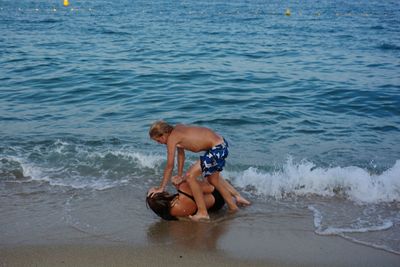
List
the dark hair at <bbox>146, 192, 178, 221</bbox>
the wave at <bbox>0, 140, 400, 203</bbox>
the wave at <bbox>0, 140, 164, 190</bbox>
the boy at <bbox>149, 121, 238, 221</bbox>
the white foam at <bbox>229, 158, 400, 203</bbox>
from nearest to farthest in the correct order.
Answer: the dark hair at <bbox>146, 192, 178, 221</bbox>, the boy at <bbox>149, 121, 238, 221</bbox>, the white foam at <bbox>229, 158, 400, 203</bbox>, the wave at <bbox>0, 140, 400, 203</bbox>, the wave at <bbox>0, 140, 164, 190</bbox>

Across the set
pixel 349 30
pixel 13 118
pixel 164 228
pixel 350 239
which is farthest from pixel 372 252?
pixel 349 30

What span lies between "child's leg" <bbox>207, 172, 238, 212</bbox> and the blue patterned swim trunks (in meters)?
0.08

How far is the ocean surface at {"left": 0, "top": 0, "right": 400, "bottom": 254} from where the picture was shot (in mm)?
5992

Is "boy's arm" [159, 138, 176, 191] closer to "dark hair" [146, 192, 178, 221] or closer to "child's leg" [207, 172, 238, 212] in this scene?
"dark hair" [146, 192, 178, 221]

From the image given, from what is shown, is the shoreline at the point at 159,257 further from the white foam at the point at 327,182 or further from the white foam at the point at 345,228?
the white foam at the point at 327,182

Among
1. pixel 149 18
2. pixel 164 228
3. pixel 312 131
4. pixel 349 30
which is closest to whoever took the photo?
pixel 164 228

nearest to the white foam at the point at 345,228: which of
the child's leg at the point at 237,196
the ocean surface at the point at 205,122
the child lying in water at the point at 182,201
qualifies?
the ocean surface at the point at 205,122

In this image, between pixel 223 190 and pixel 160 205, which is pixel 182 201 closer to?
pixel 160 205

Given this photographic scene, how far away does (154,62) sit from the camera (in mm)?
16469

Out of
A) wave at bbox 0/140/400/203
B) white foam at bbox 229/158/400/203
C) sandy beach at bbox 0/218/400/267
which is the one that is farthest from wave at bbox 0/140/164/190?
sandy beach at bbox 0/218/400/267

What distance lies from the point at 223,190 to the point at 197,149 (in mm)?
559

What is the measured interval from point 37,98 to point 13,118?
1812mm

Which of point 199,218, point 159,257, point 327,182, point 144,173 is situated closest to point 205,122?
point 144,173

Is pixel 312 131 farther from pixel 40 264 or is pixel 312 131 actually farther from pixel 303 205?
pixel 40 264
